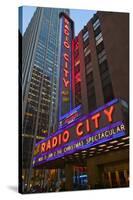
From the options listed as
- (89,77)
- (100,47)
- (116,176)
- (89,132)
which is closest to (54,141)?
(89,132)

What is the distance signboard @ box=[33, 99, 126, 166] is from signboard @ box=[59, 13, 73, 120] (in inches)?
87.1

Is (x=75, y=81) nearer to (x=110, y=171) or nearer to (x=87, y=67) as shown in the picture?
(x=87, y=67)

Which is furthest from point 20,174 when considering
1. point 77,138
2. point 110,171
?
point 110,171

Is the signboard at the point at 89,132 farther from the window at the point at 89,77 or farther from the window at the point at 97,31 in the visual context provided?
the window at the point at 97,31

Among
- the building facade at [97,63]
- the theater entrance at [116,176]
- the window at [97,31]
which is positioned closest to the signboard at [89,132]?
the theater entrance at [116,176]

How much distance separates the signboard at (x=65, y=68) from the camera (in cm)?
1314

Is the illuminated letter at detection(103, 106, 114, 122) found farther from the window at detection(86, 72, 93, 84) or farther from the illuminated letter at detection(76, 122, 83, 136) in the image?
the window at detection(86, 72, 93, 84)

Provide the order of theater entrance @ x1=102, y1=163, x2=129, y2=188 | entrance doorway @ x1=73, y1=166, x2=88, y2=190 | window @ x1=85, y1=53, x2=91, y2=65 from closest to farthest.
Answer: theater entrance @ x1=102, y1=163, x2=129, y2=188 < entrance doorway @ x1=73, y1=166, x2=88, y2=190 < window @ x1=85, y1=53, x2=91, y2=65

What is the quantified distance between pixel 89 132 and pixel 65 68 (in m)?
4.79

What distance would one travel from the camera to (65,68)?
13.5 metres

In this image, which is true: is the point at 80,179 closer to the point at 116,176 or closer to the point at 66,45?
the point at 116,176

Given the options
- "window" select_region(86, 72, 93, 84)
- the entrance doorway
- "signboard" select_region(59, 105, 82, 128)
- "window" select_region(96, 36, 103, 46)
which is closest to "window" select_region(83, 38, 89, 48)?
"window" select_region(96, 36, 103, 46)

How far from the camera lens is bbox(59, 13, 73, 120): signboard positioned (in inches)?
517

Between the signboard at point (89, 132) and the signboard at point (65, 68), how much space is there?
7.26 feet
